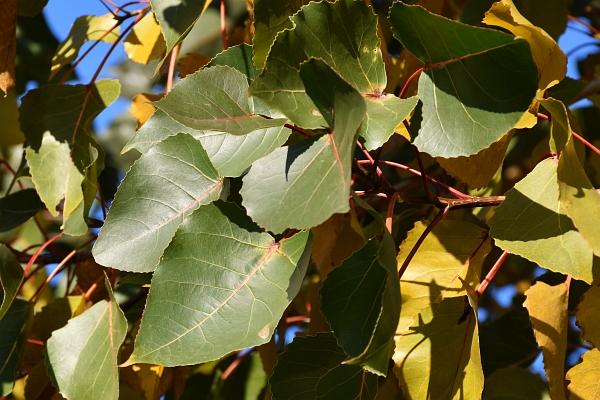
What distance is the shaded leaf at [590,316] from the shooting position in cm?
83

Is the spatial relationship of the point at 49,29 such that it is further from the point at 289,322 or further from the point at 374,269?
the point at 374,269

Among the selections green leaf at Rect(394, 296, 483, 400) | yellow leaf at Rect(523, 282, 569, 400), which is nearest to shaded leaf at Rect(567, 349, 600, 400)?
yellow leaf at Rect(523, 282, 569, 400)

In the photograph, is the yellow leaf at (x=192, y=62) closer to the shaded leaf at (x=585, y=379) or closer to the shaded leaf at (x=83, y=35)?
the shaded leaf at (x=83, y=35)

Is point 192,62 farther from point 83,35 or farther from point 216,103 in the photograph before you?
point 216,103

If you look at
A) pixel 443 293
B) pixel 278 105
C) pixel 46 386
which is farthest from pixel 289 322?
pixel 278 105

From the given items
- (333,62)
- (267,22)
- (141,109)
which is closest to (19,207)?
(141,109)

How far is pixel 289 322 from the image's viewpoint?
150 centimetres

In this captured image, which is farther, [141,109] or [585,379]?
[141,109]

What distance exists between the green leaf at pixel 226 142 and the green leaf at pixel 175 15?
8 centimetres

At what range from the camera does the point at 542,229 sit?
0.72m

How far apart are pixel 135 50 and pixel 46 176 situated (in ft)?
1.14

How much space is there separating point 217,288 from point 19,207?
0.81 metres

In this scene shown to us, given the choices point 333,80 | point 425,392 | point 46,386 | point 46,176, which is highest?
point 333,80

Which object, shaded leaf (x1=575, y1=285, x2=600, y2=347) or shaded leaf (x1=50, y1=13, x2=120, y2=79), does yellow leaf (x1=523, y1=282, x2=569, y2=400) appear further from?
shaded leaf (x1=50, y1=13, x2=120, y2=79)
